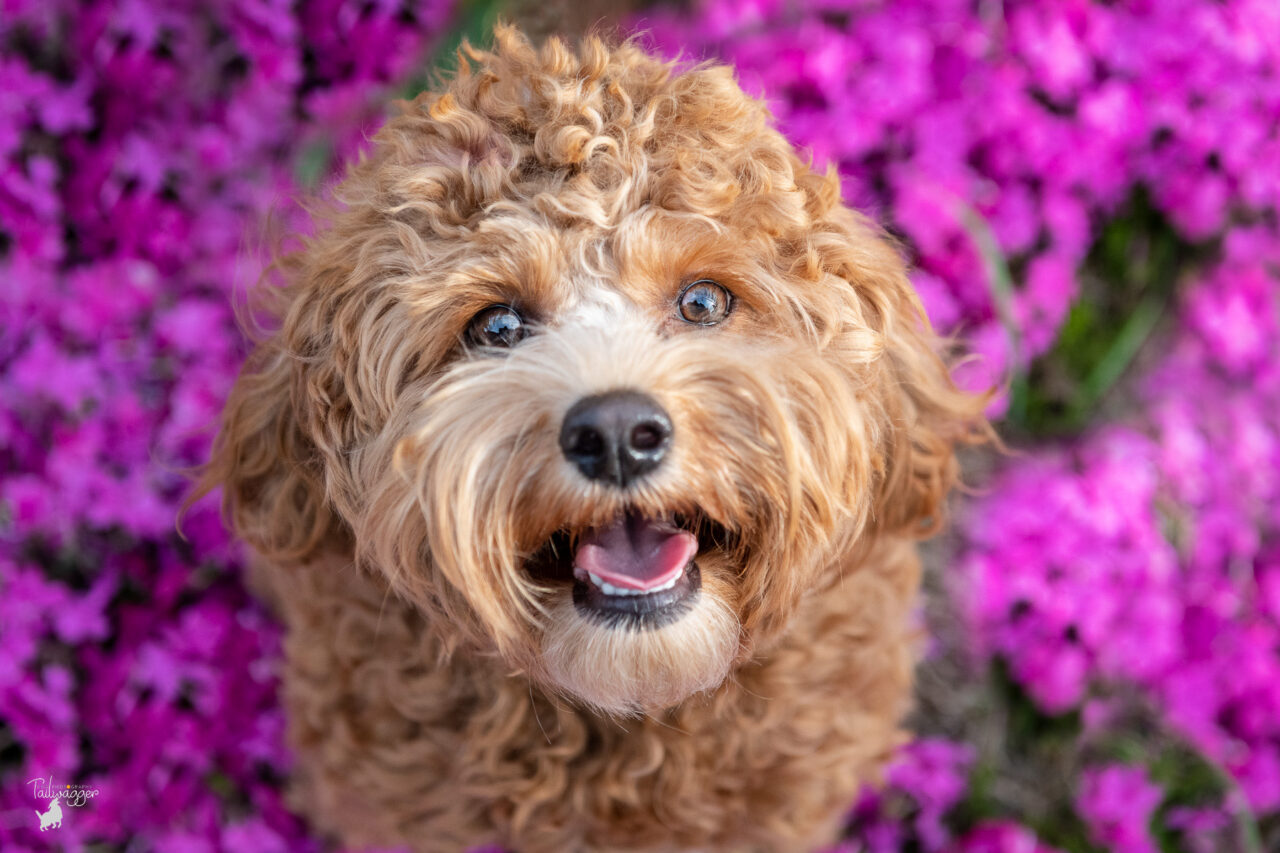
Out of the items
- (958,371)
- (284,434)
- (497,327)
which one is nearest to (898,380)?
(497,327)

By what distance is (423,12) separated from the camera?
10.8ft

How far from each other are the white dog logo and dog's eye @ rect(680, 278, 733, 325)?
2336 millimetres

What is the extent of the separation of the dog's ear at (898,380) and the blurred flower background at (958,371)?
960mm

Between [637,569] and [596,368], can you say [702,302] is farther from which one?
[637,569]

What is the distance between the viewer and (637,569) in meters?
1.70

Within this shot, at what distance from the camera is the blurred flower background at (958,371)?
3039 millimetres

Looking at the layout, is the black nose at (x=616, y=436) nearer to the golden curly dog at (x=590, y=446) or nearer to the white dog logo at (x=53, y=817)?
the golden curly dog at (x=590, y=446)

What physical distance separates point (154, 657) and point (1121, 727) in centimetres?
292

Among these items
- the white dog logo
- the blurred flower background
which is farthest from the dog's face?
the white dog logo

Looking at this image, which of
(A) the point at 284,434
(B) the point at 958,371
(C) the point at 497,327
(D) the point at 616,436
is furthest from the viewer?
(B) the point at 958,371

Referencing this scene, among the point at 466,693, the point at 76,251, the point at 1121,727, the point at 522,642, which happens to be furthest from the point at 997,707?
the point at 76,251

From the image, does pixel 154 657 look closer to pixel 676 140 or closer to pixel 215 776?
pixel 215 776

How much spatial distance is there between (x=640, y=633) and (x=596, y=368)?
1.41 ft

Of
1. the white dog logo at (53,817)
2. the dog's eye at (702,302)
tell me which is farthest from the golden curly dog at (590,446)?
the white dog logo at (53,817)
